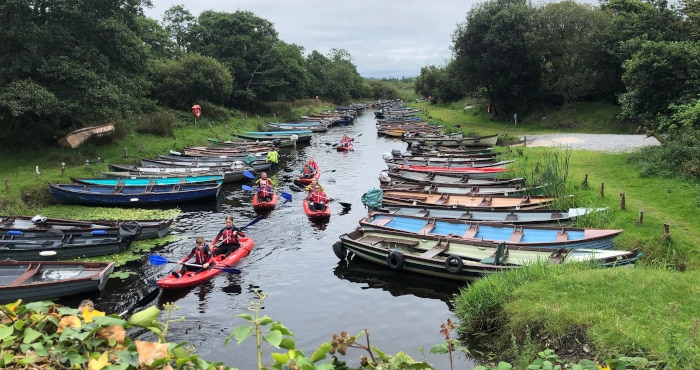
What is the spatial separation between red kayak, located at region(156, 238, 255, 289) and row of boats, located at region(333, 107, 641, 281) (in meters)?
3.18

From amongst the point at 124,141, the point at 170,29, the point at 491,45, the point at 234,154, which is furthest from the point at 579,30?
the point at 170,29

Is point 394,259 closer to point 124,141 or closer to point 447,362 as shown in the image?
point 447,362

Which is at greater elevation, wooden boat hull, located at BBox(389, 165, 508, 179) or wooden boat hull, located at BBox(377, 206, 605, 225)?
wooden boat hull, located at BBox(389, 165, 508, 179)

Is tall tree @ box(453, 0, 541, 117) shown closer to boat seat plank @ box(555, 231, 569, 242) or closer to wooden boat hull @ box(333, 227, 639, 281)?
boat seat plank @ box(555, 231, 569, 242)

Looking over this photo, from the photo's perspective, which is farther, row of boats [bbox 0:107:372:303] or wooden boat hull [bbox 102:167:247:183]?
wooden boat hull [bbox 102:167:247:183]

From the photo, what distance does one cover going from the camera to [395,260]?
14.1 meters

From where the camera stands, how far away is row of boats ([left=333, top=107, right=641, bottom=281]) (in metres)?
13.0

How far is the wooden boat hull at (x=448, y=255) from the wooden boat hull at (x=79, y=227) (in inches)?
267

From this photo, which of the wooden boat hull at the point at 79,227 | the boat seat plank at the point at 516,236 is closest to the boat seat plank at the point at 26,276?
the wooden boat hull at the point at 79,227

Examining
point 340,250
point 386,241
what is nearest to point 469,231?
point 386,241

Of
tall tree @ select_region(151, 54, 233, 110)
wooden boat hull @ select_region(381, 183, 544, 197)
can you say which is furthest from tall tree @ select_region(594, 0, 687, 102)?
tall tree @ select_region(151, 54, 233, 110)

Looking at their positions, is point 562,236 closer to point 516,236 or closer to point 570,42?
point 516,236

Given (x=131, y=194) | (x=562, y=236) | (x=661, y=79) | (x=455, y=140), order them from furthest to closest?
(x=455, y=140) → (x=131, y=194) → (x=661, y=79) → (x=562, y=236)

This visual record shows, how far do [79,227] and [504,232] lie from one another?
1423 cm
